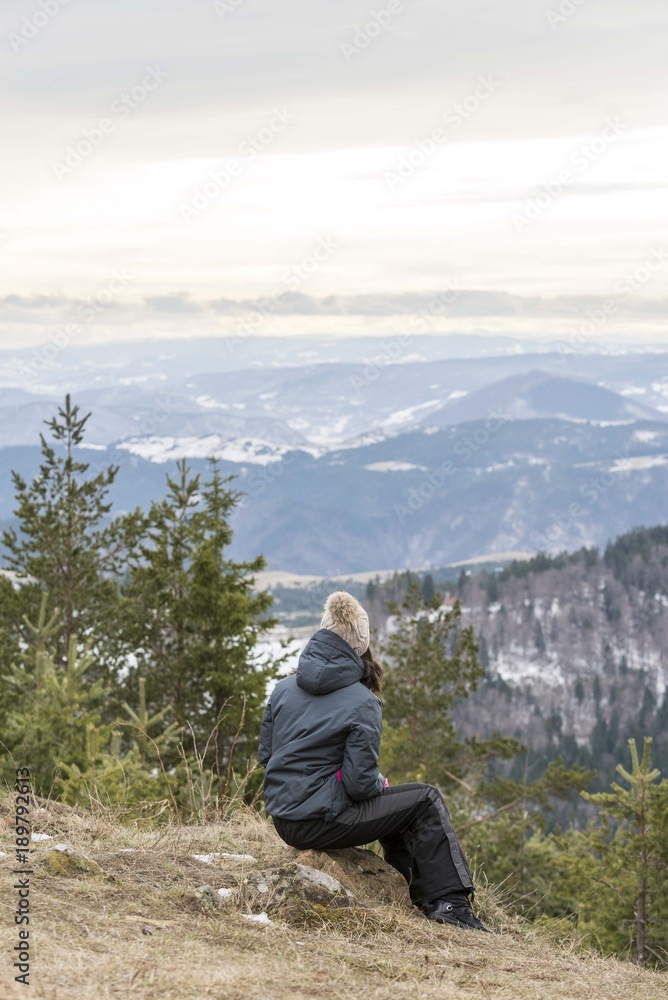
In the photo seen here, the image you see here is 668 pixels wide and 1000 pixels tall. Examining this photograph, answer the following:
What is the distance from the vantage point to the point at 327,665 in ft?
20.6

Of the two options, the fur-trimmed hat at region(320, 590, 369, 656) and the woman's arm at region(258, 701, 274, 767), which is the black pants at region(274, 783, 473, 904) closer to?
the woman's arm at region(258, 701, 274, 767)

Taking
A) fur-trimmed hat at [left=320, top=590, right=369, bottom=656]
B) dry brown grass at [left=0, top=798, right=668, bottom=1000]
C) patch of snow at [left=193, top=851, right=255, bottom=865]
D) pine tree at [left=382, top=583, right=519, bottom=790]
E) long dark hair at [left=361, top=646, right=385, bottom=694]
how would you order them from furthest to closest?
pine tree at [left=382, top=583, right=519, bottom=790] → patch of snow at [left=193, top=851, right=255, bottom=865] → long dark hair at [left=361, top=646, right=385, bottom=694] → fur-trimmed hat at [left=320, top=590, right=369, bottom=656] → dry brown grass at [left=0, top=798, right=668, bottom=1000]

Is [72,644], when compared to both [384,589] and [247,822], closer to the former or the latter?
[247,822]

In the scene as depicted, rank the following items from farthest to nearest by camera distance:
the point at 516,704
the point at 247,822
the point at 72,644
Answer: the point at 516,704 → the point at 72,644 → the point at 247,822

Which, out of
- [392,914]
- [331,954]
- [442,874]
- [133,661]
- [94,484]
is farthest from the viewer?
[133,661]

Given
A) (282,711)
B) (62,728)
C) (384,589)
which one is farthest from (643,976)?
(384,589)

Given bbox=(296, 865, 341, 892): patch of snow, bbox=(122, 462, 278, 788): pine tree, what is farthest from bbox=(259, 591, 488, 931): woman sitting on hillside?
bbox=(122, 462, 278, 788): pine tree

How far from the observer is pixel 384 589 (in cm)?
17825

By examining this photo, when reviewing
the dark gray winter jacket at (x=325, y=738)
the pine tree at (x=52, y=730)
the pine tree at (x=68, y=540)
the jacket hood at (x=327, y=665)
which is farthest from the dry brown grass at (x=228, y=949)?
the pine tree at (x=68, y=540)

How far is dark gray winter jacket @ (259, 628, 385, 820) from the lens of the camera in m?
6.24

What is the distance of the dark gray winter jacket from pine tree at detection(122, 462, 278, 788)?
13793 mm

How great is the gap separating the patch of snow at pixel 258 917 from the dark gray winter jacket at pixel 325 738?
0.64 metres

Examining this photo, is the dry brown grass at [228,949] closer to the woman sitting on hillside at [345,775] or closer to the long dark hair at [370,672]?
the woman sitting on hillside at [345,775]

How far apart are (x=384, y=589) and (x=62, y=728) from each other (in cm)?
16919
